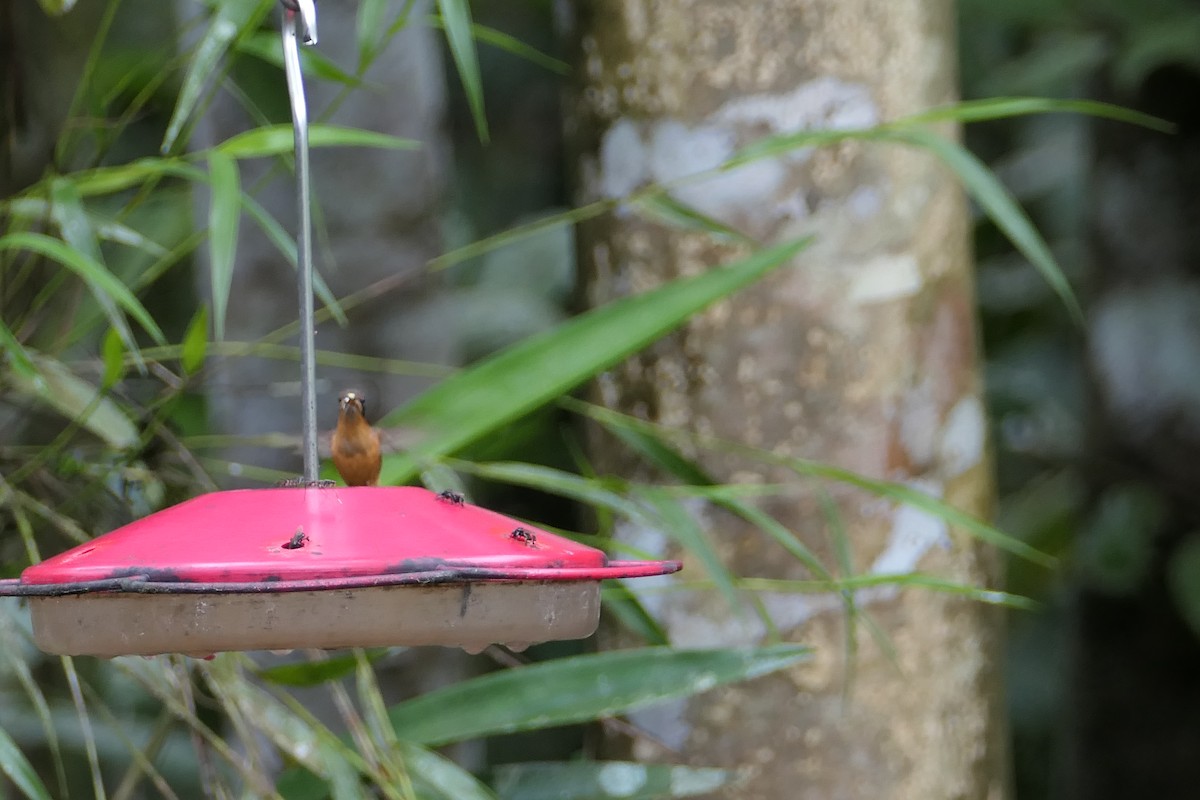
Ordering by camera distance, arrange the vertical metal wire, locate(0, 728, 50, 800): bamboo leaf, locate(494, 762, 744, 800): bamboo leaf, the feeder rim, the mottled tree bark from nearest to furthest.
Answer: the feeder rim → the vertical metal wire → locate(0, 728, 50, 800): bamboo leaf → locate(494, 762, 744, 800): bamboo leaf → the mottled tree bark

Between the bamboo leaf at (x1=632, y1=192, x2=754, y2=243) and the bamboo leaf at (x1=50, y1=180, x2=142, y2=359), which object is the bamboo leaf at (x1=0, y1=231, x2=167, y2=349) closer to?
the bamboo leaf at (x1=50, y1=180, x2=142, y2=359)

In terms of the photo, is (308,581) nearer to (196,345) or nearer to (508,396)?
(196,345)

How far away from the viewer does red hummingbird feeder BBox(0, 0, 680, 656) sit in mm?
565

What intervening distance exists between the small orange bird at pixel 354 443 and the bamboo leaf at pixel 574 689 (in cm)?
42

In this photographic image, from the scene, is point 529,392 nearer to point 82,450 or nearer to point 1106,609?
point 82,450

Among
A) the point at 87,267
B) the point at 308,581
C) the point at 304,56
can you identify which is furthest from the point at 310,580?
the point at 304,56

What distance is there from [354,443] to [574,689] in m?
0.46

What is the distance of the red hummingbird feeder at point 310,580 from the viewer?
57 centimetres

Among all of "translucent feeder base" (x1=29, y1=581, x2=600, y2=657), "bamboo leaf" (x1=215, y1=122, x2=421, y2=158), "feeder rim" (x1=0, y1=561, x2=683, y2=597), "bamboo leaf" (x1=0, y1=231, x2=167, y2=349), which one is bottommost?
"translucent feeder base" (x1=29, y1=581, x2=600, y2=657)

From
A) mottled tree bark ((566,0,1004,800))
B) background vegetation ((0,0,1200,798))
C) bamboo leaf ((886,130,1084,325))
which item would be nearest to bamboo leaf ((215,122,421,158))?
background vegetation ((0,0,1200,798))

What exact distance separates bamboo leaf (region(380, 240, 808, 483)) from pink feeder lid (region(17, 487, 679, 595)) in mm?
453

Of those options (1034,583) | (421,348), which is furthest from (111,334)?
(1034,583)

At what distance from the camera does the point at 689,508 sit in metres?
1.38

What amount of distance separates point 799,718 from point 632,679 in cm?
23
